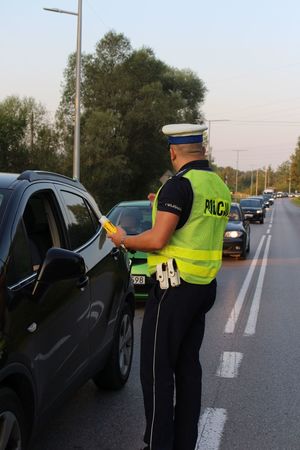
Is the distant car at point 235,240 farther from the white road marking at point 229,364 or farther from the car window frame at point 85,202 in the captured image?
the car window frame at point 85,202

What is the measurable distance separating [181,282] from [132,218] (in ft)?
21.3

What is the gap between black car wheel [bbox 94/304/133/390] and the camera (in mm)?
4551

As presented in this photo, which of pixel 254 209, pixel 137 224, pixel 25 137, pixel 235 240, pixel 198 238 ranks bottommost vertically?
pixel 254 209

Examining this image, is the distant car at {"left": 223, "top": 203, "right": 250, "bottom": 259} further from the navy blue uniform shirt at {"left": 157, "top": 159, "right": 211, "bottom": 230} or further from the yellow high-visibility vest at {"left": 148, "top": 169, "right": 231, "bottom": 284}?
the navy blue uniform shirt at {"left": 157, "top": 159, "right": 211, "bottom": 230}

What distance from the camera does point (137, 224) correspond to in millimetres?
9398

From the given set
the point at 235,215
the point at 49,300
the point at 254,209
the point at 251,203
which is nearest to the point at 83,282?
the point at 49,300

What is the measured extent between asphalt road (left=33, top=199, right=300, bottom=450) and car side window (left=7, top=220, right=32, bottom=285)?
100 cm

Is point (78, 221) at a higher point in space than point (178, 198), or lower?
lower

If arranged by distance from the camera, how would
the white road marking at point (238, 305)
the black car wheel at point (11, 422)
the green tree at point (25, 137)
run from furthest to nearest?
the green tree at point (25, 137) < the white road marking at point (238, 305) < the black car wheel at point (11, 422)

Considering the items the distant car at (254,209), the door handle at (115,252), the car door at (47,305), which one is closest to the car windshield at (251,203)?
the distant car at (254,209)

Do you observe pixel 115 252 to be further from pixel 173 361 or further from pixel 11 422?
pixel 11 422

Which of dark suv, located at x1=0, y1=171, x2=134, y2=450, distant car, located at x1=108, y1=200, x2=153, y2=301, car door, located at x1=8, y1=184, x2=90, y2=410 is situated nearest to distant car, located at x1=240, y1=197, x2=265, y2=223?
distant car, located at x1=108, y1=200, x2=153, y2=301

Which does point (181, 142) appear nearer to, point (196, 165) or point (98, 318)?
point (196, 165)

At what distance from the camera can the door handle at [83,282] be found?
3.55 m
